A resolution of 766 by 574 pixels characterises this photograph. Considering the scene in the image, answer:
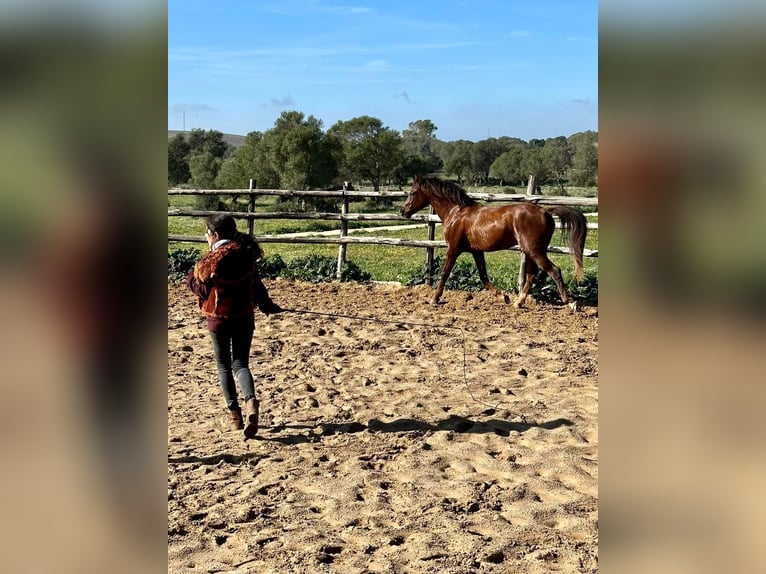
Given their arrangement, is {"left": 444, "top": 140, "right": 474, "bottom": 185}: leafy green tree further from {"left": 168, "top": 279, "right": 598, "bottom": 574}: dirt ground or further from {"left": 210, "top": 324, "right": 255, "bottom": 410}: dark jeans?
{"left": 210, "top": 324, "right": 255, "bottom": 410}: dark jeans

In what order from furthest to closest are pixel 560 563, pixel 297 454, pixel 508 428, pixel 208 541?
pixel 508 428
pixel 297 454
pixel 208 541
pixel 560 563

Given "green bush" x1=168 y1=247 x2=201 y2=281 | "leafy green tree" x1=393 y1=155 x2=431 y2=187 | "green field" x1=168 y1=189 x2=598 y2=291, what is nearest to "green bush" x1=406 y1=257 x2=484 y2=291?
"green field" x1=168 y1=189 x2=598 y2=291

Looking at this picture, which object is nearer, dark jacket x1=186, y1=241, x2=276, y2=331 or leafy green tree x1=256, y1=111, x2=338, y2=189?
dark jacket x1=186, y1=241, x2=276, y2=331

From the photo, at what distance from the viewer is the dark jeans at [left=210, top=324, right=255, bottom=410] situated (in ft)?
14.8

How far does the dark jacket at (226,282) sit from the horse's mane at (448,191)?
5539 millimetres

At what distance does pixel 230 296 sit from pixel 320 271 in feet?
23.8

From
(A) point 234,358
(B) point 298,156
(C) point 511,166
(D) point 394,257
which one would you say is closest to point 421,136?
(C) point 511,166

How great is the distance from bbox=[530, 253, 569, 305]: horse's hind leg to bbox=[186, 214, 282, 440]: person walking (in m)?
4.87
